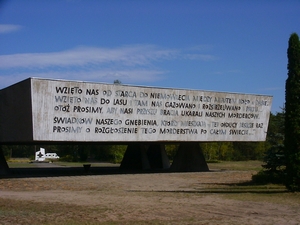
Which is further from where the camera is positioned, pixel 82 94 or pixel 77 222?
pixel 82 94

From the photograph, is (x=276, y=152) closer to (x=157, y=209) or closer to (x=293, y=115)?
(x=293, y=115)

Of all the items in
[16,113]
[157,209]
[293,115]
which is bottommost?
[157,209]

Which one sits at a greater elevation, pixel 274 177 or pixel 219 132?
pixel 219 132

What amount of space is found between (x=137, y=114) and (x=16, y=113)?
8.02m

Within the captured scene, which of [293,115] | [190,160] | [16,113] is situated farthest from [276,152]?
[16,113]

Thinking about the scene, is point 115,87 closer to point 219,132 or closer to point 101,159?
point 219,132

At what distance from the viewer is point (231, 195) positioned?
60.2 ft

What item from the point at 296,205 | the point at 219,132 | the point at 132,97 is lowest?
the point at 296,205

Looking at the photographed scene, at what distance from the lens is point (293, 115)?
1828cm

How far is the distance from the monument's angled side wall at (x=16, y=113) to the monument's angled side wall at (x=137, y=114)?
141mm

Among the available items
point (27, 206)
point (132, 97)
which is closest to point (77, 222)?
point (27, 206)

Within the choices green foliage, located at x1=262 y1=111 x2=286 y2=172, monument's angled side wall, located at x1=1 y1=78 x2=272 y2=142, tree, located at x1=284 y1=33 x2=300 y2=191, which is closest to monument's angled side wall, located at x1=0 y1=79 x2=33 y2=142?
monument's angled side wall, located at x1=1 y1=78 x2=272 y2=142

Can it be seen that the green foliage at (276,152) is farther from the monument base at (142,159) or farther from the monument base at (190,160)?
the monument base at (142,159)

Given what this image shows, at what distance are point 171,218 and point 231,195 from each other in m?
6.48
